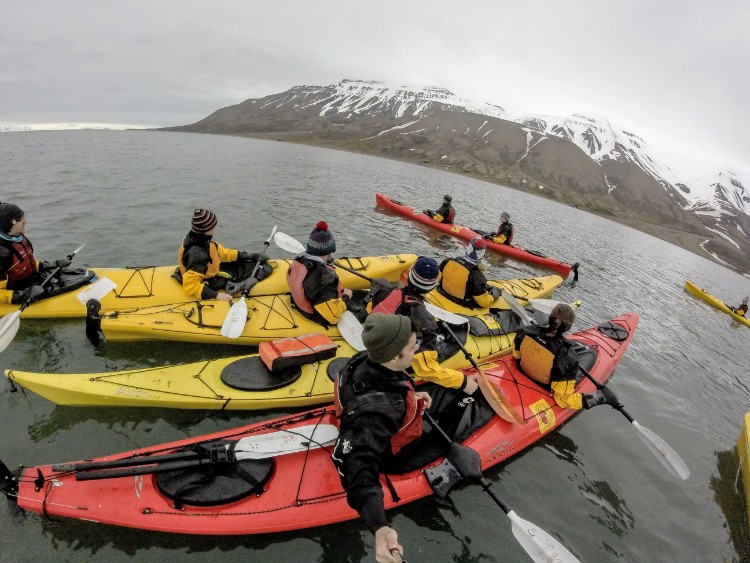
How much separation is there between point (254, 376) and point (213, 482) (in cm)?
164

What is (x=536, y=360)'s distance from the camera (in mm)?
5234

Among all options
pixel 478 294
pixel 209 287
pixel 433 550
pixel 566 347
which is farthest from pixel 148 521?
pixel 478 294

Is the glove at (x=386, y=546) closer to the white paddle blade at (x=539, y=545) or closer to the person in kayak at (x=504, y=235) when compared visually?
the white paddle blade at (x=539, y=545)

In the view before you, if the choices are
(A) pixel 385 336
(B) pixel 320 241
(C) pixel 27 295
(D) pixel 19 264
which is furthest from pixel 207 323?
(A) pixel 385 336

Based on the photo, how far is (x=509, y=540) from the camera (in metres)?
4.10

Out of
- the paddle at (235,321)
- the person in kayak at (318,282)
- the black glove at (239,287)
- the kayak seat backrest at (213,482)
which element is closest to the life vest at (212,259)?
the black glove at (239,287)

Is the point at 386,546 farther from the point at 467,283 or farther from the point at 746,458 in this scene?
the point at 746,458

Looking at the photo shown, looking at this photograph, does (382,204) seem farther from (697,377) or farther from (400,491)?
(400,491)

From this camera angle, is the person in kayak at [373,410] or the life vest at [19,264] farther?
the life vest at [19,264]

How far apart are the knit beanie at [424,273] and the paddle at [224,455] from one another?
1.82 meters

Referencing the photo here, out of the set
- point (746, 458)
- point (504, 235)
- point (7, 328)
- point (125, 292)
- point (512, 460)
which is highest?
point (504, 235)

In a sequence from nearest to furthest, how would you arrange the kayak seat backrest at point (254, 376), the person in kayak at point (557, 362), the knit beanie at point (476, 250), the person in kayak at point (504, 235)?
the kayak seat backrest at point (254, 376)
the person in kayak at point (557, 362)
the knit beanie at point (476, 250)
the person in kayak at point (504, 235)

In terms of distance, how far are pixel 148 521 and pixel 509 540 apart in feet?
11.7

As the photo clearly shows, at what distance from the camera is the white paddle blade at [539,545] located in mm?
2938
